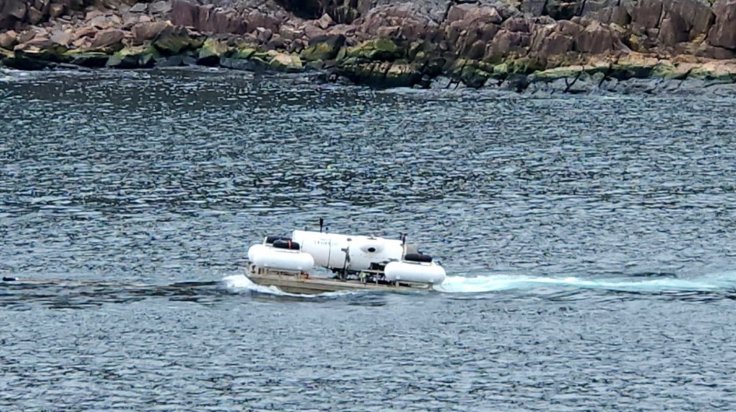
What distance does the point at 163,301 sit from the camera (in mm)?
52250

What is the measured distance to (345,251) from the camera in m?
53.4

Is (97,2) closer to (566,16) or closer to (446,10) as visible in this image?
(446,10)

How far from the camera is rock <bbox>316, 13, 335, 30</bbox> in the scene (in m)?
133

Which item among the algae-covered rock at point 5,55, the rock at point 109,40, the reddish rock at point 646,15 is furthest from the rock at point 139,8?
the reddish rock at point 646,15

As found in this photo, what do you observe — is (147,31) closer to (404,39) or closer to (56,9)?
(56,9)

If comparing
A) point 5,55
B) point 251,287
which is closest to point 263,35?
point 5,55

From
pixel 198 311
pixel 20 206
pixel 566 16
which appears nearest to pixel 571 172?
pixel 20 206

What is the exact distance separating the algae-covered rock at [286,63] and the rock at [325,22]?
7.39m

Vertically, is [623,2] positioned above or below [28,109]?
above

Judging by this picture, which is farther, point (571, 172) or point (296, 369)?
point (571, 172)

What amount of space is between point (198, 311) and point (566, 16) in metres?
80.6

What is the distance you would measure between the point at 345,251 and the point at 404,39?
67.3 meters

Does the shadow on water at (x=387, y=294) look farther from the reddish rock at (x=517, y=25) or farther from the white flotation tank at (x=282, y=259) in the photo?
the reddish rock at (x=517, y=25)

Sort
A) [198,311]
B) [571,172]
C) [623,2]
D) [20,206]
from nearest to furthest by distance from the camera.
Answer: [198,311] → [20,206] → [571,172] → [623,2]
